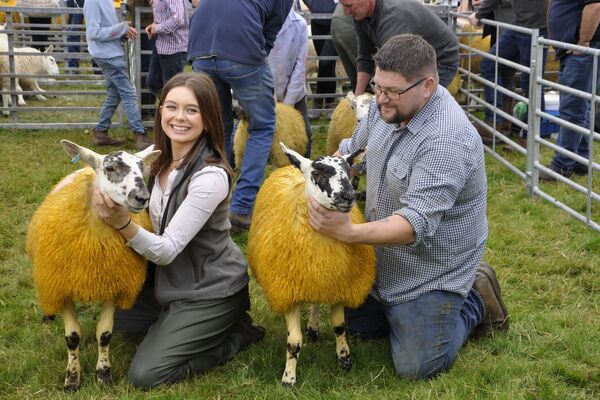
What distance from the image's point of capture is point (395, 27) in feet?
16.3

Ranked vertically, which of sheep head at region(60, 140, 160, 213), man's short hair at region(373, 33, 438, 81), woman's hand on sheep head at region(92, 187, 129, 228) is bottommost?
woman's hand on sheep head at region(92, 187, 129, 228)

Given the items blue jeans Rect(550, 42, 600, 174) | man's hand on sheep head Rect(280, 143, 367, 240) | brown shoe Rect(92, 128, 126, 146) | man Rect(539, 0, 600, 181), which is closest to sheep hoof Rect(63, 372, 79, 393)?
man's hand on sheep head Rect(280, 143, 367, 240)

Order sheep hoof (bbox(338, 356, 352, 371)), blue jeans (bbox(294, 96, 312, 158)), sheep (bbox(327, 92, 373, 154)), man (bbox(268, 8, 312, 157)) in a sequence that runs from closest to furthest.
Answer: sheep hoof (bbox(338, 356, 352, 371)), sheep (bbox(327, 92, 373, 154)), man (bbox(268, 8, 312, 157)), blue jeans (bbox(294, 96, 312, 158))

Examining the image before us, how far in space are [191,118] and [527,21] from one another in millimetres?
4979

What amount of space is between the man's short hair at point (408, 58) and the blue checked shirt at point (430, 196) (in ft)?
0.63

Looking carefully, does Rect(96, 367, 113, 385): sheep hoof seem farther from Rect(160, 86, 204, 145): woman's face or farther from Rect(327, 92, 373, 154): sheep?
Rect(327, 92, 373, 154): sheep

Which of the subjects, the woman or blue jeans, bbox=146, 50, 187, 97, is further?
blue jeans, bbox=146, 50, 187, 97

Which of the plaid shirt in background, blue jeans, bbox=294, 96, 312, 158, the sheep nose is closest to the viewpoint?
the sheep nose

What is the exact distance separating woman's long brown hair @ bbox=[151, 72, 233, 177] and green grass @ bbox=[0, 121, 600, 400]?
861 mm

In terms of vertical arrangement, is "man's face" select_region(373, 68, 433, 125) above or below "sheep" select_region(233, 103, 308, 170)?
above

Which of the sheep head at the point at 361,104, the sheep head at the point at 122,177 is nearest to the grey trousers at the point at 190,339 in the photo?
the sheep head at the point at 122,177

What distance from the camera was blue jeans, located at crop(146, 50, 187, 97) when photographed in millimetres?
7273

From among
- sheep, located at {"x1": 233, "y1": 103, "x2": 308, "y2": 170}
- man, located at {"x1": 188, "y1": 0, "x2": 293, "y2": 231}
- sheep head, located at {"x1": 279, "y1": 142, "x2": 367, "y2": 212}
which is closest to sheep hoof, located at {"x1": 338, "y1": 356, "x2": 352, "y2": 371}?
sheep head, located at {"x1": 279, "y1": 142, "x2": 367, "y2": 212}

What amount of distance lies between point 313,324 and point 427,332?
0.58 metres
